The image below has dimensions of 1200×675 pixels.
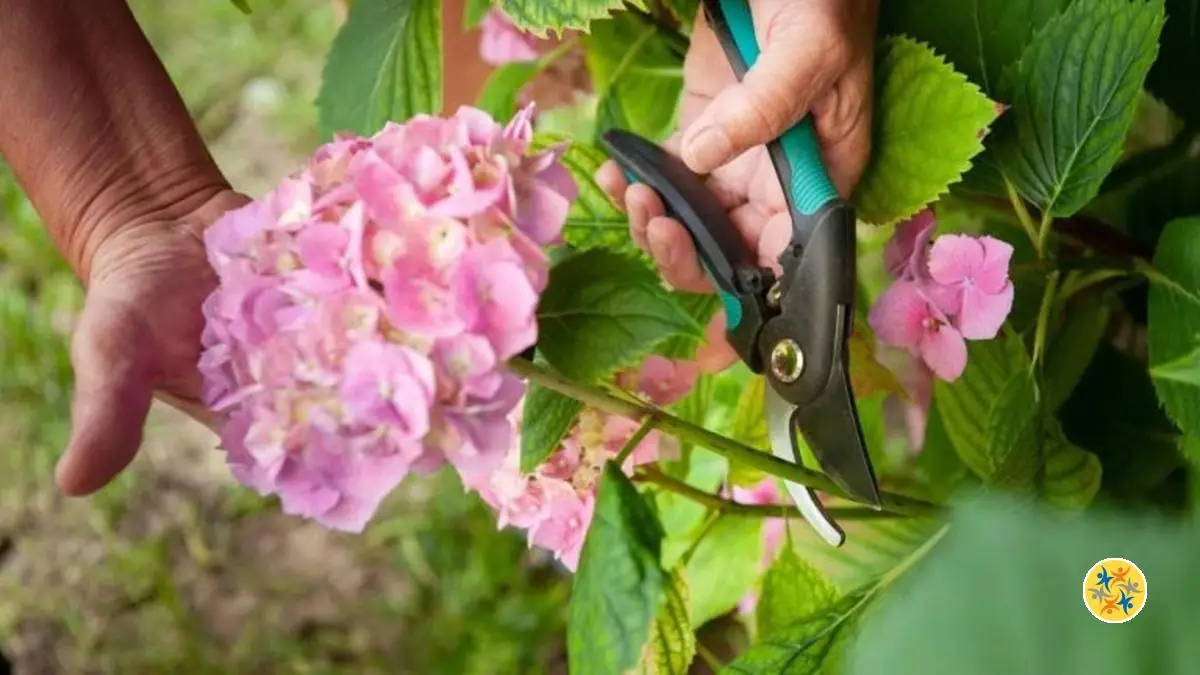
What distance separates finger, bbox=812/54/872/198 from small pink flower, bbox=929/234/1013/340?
4 cm

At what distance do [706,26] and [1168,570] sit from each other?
0.33 meters

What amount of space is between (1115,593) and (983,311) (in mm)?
229

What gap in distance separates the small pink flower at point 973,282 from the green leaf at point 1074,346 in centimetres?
10

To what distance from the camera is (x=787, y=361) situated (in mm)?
363

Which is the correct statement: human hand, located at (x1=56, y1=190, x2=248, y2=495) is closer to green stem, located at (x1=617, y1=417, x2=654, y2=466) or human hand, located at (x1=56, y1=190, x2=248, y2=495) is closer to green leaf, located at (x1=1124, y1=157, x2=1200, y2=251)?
green stem, located at (x1=617, y1=417, x2=654, y2=466)

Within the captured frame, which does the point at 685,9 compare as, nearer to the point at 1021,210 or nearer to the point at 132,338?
the point at 1021,210

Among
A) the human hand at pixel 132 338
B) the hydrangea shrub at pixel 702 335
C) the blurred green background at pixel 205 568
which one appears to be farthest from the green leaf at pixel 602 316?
the blurred green background at pixel 205 568

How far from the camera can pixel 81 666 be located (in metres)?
→ 1.03

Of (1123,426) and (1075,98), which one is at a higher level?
(1075,98)

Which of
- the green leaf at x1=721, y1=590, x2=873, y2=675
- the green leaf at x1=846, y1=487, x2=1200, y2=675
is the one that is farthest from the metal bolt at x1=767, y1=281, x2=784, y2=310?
the green leaf at x1=846, y1=487, x2=1200, y2=675

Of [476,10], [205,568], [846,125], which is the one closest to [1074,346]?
[846,125]

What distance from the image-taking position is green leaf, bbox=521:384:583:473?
1.27 ft

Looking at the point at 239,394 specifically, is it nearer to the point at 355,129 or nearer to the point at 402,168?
the point at 402,168

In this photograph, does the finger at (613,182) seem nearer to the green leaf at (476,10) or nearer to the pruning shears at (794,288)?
the pruning shears at (794,288)
